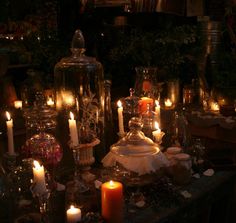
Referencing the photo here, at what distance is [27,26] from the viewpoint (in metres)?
3.82

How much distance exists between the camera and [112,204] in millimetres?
1315

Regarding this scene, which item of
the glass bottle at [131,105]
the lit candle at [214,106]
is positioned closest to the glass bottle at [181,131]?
the glass bottle at [131,105]

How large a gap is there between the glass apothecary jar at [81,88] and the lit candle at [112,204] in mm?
567

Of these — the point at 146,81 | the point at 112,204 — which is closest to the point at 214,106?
the point at 146,81

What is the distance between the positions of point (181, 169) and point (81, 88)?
0.73 m

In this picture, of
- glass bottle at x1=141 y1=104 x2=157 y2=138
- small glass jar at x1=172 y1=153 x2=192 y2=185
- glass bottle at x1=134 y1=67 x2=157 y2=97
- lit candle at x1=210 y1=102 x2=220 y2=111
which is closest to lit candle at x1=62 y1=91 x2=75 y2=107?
glass bottle at x1=141 y1=104 x2=157 y2=138

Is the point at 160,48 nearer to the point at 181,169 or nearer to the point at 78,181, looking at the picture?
the point at 181,169

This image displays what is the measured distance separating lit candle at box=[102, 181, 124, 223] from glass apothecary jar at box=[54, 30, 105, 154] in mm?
567

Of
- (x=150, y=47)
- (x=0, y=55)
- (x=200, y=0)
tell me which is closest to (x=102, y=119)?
(x=150, y=47)

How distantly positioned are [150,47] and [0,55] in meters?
1.22

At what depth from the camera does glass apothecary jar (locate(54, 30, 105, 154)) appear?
6.27 ft

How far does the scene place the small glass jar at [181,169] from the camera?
1.62m

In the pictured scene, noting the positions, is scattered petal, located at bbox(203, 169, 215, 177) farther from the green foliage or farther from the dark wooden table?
the green foliage

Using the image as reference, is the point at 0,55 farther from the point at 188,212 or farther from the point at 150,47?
the point at 188,212
